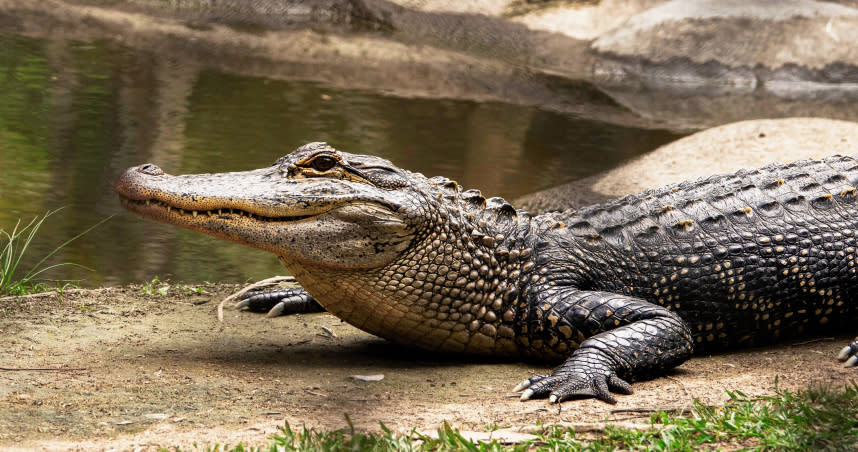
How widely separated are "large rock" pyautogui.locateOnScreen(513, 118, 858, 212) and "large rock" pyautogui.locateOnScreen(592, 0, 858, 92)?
303 inches

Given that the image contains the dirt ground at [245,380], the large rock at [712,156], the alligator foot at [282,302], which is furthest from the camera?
the large rock at [712,156]

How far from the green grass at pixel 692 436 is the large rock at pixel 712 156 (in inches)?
215

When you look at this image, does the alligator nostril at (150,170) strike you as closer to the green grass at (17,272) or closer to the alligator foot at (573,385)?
the green grass at (17,272)

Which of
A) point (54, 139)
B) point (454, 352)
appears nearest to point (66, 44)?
point (54, 139)

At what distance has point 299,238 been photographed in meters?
4.45

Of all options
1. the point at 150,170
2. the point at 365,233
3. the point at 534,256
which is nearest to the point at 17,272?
the point at 150,170

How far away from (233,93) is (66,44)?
3798 mm

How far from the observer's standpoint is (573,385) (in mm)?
4020

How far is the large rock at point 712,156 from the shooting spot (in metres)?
8.96

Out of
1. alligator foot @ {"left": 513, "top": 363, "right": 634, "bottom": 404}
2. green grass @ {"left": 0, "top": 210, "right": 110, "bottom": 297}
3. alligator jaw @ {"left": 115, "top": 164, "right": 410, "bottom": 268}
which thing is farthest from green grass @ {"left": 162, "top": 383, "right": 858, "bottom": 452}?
green grass @ {"left": 0, "top": 210, "right": 110, "bottom": 297}

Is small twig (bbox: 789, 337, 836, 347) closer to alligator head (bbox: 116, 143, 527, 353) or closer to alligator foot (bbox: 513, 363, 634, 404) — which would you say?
alligator foot (bbox: 513, 363, 634, 404)

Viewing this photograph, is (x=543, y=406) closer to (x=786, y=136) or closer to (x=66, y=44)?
(x=786, y=136)

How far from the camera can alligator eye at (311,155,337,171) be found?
4613 mm

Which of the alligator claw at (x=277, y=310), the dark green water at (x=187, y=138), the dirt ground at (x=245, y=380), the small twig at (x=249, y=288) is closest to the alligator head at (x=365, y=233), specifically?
the dirt ground at (x=245, y=380)
